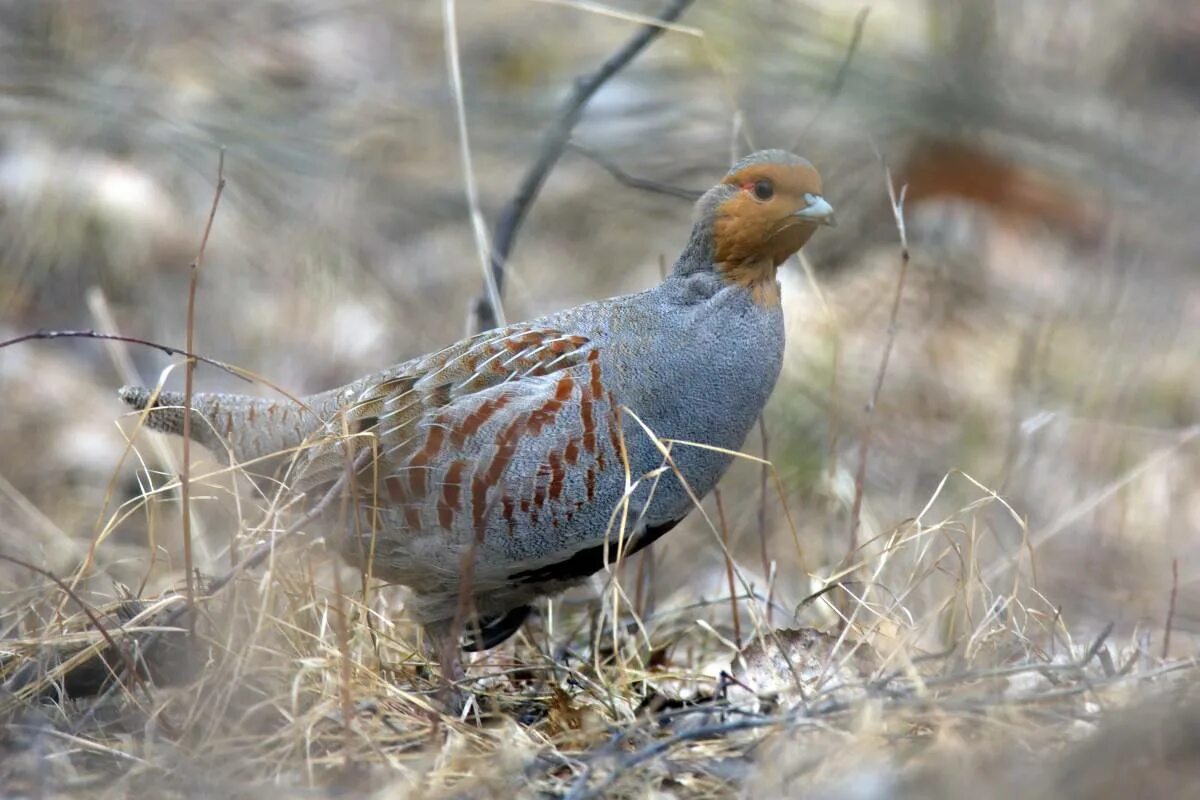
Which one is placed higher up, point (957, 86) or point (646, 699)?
point (957, 86)

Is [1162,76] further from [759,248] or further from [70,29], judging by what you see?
[70,29]

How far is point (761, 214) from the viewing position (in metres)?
3.35

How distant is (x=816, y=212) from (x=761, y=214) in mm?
148

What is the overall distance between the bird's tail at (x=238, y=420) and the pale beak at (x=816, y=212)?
153 cm

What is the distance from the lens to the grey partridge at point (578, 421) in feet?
10.8

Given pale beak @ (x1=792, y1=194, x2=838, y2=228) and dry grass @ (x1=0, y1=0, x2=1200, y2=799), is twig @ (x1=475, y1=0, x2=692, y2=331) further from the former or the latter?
pale beak @ (x1=792, y1=194, x2=838, y2=228)

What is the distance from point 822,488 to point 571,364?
6.57 feet

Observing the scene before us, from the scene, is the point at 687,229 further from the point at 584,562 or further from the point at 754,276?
the point at 584,562

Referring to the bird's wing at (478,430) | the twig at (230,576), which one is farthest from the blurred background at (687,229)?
the twig at (230,576)

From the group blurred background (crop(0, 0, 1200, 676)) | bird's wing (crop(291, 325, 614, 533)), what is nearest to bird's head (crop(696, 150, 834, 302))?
bird's wing (crop(291, 325, 614, 533))

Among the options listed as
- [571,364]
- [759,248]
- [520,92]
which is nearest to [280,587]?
[571,364]

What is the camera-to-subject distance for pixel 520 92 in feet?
24.5

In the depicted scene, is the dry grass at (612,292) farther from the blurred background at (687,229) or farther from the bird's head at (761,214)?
the bird's head at (761,214)

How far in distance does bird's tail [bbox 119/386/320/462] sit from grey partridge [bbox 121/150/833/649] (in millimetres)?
210
